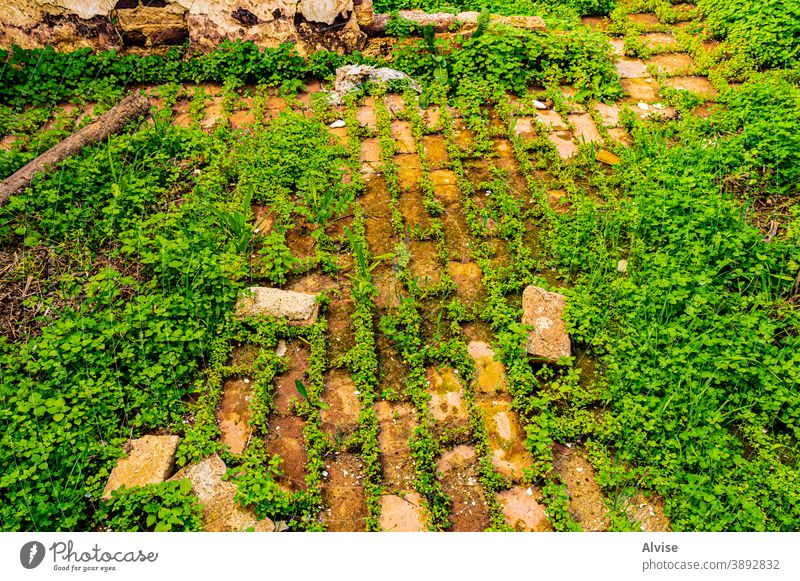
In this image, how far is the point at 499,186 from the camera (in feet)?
16.4

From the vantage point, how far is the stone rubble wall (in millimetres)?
6133

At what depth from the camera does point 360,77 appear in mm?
6230

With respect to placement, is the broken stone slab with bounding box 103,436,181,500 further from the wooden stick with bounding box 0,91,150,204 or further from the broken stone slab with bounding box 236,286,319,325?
the wooden stick with bounding box 0,91,150,204

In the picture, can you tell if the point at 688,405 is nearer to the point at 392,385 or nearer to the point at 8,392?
the point at 392,385

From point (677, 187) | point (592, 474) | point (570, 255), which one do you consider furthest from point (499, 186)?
point (592, 474)

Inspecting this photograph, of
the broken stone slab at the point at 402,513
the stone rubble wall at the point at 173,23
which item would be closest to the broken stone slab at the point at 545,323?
the broken stone slab at the point at 402,513

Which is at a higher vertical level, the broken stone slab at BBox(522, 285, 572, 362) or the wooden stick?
the wooden stick

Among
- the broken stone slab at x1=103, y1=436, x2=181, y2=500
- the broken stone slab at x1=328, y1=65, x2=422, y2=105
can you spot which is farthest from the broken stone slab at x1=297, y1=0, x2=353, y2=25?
the broken stone slab at x1=103, y1=436, x2=181, y2=500

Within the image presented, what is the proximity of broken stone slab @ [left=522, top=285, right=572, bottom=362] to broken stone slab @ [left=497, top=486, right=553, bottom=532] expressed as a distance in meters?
0.88

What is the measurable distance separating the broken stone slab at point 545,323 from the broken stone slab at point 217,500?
Answer: 1.89m

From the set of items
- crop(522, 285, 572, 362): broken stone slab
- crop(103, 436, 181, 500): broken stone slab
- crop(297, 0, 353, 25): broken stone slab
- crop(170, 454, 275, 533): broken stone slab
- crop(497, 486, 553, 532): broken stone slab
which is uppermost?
crop(297, 0, 353, 25): broken stone slab

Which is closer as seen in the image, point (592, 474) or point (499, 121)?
point (592, 474)
